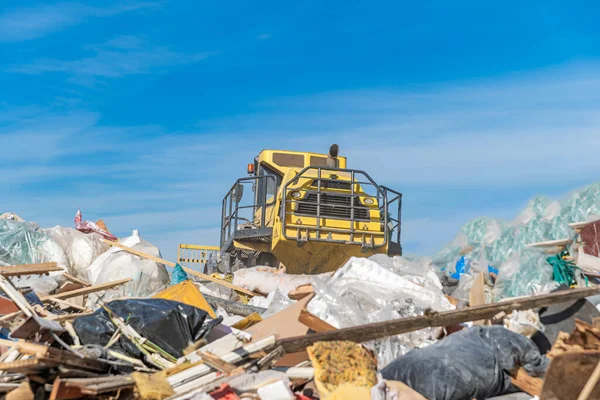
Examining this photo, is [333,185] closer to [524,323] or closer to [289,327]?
[289,327]

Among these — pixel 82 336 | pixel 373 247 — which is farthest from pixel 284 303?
pixel 373 247

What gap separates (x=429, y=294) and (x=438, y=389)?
211cm

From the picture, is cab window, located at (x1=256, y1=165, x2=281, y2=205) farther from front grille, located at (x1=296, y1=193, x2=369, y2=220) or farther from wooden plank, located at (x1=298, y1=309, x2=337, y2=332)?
wooden plank, located at (x1=298, y1=309, x2=337, y2=332)

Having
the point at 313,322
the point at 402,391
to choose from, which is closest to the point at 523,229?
the point at 313,322

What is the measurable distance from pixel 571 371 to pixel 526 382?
81 cm

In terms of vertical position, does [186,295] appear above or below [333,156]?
below

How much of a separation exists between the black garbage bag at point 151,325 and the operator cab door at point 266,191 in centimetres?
587

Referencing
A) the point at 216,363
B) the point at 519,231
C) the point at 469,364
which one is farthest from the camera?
the point at 519,231

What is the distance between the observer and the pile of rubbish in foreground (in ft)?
14.1

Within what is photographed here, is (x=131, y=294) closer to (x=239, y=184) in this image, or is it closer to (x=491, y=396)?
(x=239, y=184)

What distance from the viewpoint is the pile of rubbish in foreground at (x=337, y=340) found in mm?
4293

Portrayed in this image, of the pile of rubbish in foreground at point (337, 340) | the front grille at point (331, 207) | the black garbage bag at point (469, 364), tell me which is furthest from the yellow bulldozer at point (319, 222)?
the black garbage bag at point (469, 364)

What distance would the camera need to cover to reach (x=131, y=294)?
31.6 feet

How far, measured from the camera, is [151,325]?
5340mm
